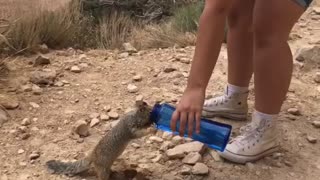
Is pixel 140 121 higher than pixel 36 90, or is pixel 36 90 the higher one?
pixel 140 121

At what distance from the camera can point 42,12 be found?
3.96 meters

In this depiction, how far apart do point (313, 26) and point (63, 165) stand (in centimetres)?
234

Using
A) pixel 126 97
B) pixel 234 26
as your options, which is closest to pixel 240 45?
pixel 234 26

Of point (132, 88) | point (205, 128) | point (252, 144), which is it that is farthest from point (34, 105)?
point (252, 144)

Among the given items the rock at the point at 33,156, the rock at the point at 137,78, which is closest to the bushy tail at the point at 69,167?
the rock at the point at 33,156

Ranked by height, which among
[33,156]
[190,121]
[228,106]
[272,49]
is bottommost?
[33,156]

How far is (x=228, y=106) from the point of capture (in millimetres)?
2678

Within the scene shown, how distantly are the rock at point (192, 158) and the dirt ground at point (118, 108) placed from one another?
0.12 feet

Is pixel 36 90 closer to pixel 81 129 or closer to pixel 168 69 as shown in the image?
pixel 81 129

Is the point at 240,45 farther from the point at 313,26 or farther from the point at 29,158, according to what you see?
the point at 313,26

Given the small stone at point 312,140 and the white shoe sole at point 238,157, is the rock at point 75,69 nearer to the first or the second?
the white shoe sole at point 238,157

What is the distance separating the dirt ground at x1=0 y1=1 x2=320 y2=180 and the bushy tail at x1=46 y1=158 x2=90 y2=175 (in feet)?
0.08

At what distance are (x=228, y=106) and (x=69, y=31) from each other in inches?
68.1

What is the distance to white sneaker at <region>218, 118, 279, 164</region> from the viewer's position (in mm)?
2402
